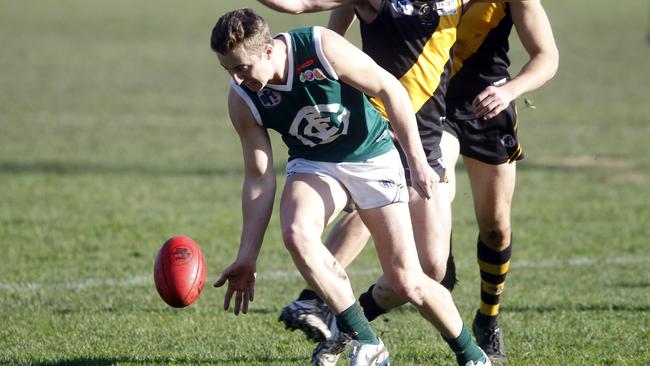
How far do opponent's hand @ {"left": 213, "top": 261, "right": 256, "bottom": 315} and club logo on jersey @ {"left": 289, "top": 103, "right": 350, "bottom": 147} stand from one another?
2.07 ft

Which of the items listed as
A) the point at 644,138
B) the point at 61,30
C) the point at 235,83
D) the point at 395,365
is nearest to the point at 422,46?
the point at 235,83

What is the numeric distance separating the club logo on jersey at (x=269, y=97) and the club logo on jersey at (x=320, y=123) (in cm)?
11

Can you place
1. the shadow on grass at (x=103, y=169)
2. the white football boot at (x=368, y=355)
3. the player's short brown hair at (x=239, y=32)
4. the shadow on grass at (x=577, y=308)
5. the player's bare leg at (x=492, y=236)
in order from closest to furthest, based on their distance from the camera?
the player's short brown hair at (x=239, y=32) → the white football boot at (x=368, y=355) → the player's bare leg at (x=492, y=236) → the shadow on grass at (x=577, y=308) → the shadow on grass at (x=103, y=169)

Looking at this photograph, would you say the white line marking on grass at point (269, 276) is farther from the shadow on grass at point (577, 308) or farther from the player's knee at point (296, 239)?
the player's knee at point (296, 239)

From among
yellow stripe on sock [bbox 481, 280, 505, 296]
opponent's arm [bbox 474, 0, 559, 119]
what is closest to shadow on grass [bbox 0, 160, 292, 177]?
yellow stripe on sock [bbox 481, 280, 505, 296]

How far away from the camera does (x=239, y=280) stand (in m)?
5.22

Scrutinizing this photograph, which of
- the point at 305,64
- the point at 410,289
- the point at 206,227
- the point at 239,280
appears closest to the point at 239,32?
the point at 305,64

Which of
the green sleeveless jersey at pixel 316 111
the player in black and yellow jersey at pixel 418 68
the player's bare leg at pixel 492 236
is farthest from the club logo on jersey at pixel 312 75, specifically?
the player's bare leg at pixel 492 236

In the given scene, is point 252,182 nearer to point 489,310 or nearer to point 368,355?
point 368,355

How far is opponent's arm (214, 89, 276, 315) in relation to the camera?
5043mm

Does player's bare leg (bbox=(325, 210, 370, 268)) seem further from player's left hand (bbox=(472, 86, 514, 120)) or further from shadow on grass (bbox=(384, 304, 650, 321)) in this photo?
shadow on grass (bbox=(384, 304, 650, 321))

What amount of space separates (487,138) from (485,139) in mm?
12

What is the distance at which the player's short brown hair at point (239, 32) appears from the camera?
4652mm

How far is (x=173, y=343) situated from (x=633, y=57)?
23567 mm
